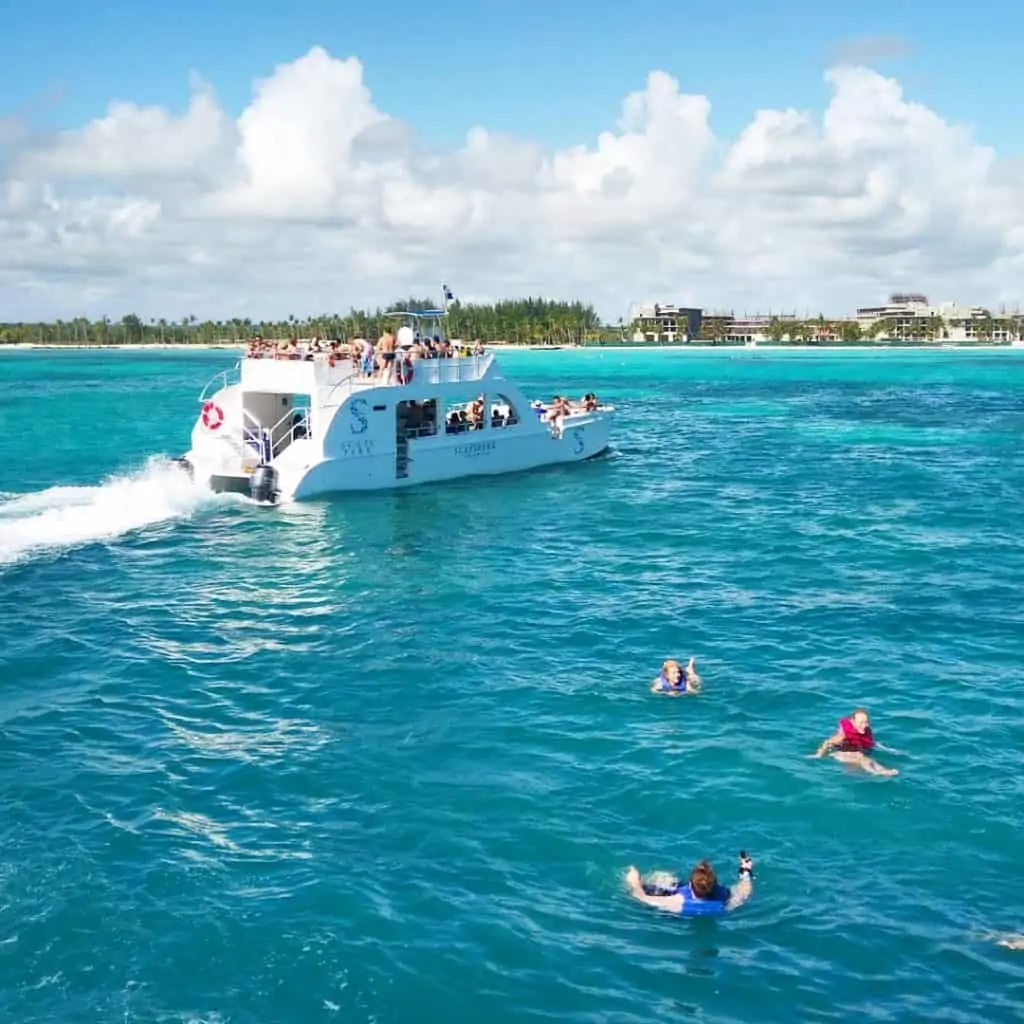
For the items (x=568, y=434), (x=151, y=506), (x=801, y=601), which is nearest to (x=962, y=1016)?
(x=801, y=601)

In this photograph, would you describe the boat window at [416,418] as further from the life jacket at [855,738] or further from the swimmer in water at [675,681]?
the life jacket at [855,738]

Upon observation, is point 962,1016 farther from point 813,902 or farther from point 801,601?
point 801,601

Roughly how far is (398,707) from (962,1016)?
9888mm

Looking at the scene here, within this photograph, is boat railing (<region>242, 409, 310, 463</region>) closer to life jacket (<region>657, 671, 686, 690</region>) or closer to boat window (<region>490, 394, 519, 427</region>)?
boat window (<region>490, 394, 519, 427</region>)

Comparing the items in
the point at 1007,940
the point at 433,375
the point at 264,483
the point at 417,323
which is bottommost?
the point at 1007,940

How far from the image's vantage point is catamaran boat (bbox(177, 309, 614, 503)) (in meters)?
35.2

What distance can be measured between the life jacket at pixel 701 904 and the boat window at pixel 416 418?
2769 cm

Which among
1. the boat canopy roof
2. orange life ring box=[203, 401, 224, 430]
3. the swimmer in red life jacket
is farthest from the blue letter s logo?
the swimmer in red life jacket

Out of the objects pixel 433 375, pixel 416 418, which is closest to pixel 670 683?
pixel 433 375

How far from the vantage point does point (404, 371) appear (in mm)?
37594

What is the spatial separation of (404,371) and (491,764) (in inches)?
899

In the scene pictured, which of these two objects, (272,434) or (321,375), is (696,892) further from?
(272,434)

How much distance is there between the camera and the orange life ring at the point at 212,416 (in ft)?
118

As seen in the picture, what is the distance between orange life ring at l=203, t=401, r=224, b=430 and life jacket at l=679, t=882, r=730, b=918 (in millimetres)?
26759
